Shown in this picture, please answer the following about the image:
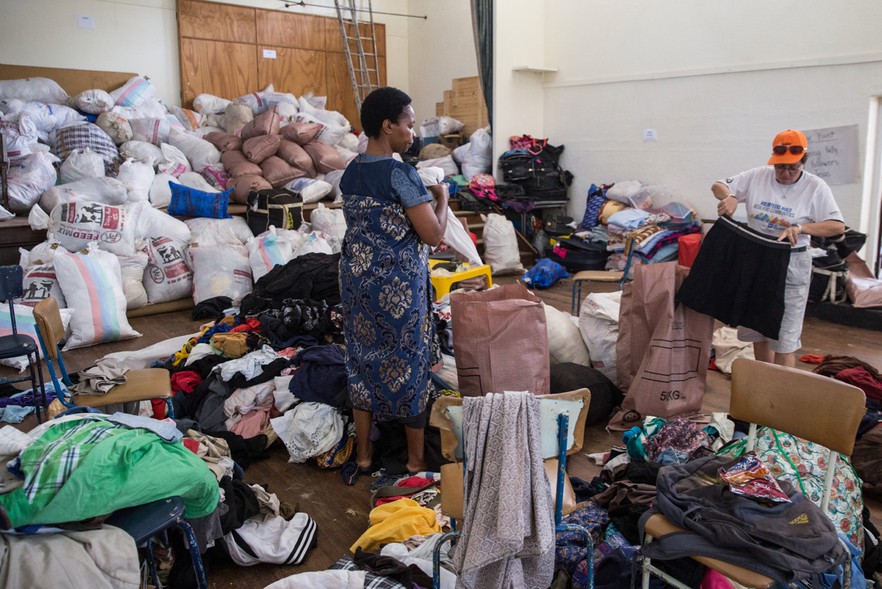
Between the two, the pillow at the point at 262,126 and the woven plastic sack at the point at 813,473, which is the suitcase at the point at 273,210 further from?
the woven plastic sack at the point at 813,473

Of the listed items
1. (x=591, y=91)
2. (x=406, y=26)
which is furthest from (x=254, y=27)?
(x=591, y=91)

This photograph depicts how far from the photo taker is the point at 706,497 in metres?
1.81

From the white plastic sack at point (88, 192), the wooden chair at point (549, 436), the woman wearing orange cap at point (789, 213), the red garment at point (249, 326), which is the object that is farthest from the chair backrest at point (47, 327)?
the woman wearing orange cap at point (789, 213)

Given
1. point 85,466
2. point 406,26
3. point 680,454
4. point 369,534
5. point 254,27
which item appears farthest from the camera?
point 406,26

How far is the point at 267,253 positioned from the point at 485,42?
3.64 m

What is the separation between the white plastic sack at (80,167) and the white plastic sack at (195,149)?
3.19ft

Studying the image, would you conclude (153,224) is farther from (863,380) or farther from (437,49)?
(437,49)

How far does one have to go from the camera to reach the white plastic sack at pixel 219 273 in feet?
16.8

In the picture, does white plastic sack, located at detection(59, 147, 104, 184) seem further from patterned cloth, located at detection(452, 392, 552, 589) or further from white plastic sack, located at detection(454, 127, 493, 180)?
patterned cloth, located at detection(452, 392, 552, 589)

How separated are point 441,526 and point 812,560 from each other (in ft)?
3.78

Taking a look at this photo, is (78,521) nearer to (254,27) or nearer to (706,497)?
(706,497)

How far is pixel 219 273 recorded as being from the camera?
5141mm

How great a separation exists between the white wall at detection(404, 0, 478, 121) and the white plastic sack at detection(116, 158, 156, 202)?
159 inches

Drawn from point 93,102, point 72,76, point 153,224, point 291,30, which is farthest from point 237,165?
point 291,30
